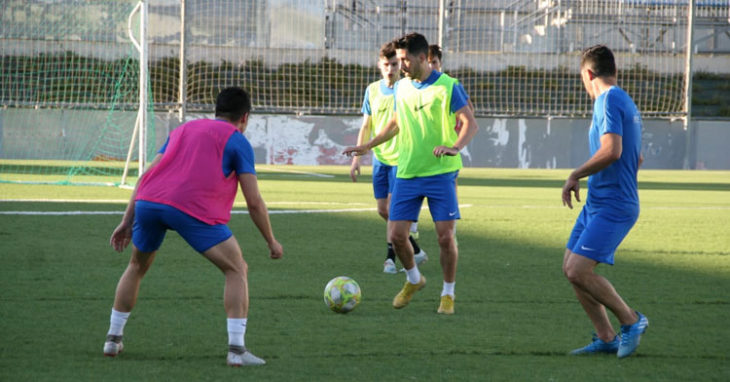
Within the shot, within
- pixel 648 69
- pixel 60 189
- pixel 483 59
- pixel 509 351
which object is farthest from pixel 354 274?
pixel 648 69

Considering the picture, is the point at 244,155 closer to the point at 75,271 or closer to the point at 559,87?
the point at 75,271

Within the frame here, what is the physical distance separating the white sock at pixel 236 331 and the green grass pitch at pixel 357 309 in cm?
17

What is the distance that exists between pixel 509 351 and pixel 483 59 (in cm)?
2751

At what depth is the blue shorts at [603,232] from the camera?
5164 mm

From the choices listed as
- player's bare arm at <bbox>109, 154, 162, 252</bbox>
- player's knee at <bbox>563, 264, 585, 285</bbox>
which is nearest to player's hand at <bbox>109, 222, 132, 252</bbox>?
player's bare arm at <bbox>109, 154, 162, 252</bbox>

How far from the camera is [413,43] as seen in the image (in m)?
6.71

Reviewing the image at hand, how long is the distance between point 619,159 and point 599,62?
546 millimetres

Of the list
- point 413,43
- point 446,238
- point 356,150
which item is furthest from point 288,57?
point 446,238

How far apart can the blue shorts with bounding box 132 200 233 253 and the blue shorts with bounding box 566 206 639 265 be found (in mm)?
1909

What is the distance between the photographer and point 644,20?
3397 centimetres

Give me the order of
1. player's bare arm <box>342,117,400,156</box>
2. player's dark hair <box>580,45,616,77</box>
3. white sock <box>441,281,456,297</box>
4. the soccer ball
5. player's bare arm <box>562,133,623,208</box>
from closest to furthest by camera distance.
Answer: player's bare arm <box>562,133,623,208</box>, player's dark hair <box>580,45,616,77</box>, the soccer ball, white sock <box>441,281,456,297</box>, player's bare arm <box>342,117,400,156</box>

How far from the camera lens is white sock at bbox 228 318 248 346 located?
190 inches

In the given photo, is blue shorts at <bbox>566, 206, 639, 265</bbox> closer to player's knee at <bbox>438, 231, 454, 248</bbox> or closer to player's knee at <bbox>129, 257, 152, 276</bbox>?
player's knee at <bbox>438, 231, 454, 248</bbox>

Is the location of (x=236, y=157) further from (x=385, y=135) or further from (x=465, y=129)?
(x=385, y=135)
